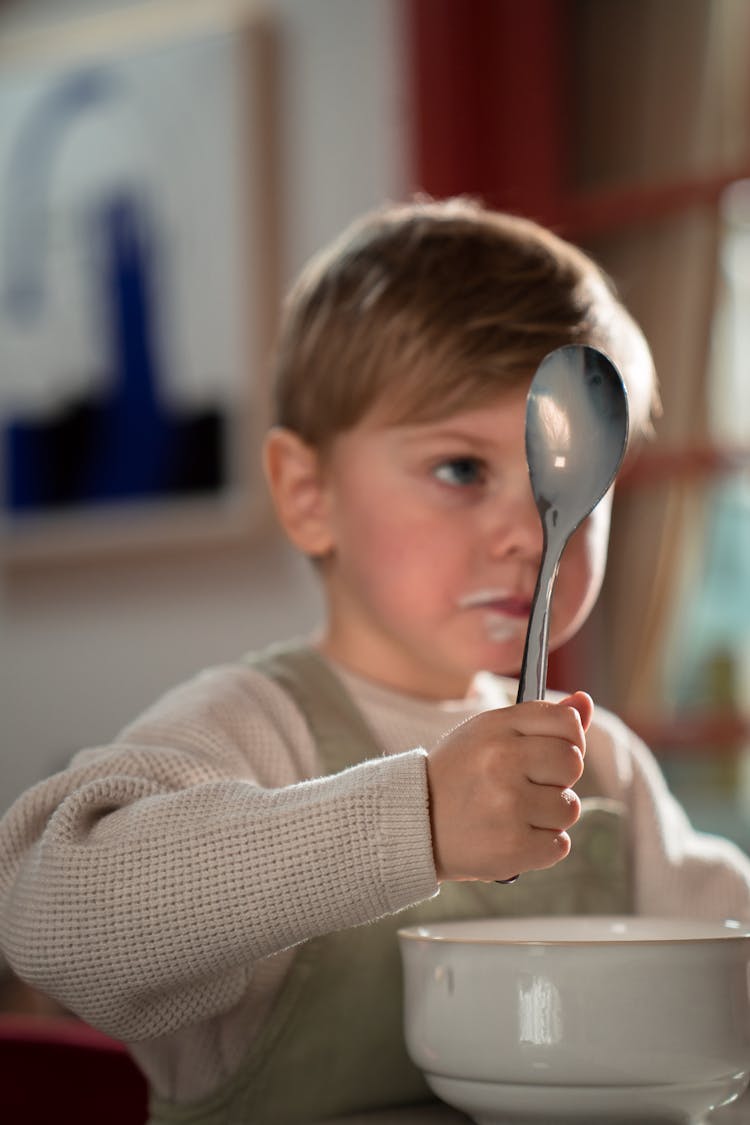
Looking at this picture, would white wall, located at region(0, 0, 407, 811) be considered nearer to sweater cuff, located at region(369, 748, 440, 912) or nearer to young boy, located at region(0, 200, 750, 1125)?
young boy, located at region(0, 200, 750, 1125)

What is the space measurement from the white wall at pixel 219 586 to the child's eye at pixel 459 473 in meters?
1.18

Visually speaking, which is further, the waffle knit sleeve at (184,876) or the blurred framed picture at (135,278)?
the blurred framed picture at (135,278)

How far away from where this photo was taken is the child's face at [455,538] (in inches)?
31.8

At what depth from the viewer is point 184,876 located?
1.92 ft

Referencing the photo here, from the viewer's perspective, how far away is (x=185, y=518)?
83.6 inches

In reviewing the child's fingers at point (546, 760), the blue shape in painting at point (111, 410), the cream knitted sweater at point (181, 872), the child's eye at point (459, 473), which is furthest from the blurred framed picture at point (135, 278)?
the child's fingers at point (546, 760)

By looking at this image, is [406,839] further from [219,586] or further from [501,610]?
[219,586]

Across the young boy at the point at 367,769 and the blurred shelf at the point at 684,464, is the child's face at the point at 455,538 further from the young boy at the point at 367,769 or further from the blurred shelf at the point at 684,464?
the blurred shelf at the point at 684,464

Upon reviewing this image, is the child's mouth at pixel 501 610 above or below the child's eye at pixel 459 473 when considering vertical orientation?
below

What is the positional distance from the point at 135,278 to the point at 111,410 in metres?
0.21

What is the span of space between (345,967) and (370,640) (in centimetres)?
22

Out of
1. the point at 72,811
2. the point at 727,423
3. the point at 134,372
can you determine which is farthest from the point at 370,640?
the point at 134,372

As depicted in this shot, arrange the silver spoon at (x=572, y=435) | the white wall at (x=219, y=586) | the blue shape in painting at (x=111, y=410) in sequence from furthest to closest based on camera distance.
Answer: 1. the blue shape in painting at (x=111, y=410)
2. the white wall at (x=219, y=586)
3. the silver spoon at (x=572, y=435)

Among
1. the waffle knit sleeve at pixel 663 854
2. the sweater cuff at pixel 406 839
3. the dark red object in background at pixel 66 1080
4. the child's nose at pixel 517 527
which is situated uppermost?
the child's nose at pixel 517 527
